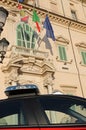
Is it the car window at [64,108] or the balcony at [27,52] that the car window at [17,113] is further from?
the balcony at [27,52]

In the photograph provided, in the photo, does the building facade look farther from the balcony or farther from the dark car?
the dark car

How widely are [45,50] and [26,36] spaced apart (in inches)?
60.0

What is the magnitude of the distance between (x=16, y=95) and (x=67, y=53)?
45.0ft

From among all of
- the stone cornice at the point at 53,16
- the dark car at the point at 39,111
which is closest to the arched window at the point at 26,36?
the stone cornice at the point at 53,16

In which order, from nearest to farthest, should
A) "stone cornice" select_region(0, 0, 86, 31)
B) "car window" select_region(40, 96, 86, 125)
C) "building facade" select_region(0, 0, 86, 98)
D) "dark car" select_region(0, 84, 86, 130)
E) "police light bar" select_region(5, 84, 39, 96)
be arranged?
"dark car" select_region(0, 84, 86, 130), "car window" select_region(40, 96, 86, 125), "police light bar" select_region(5, 84, 39, 96), "building facade" select_region(0, 0, 86, 98), "stone cornice" select_region(0, 0, 86, 31)

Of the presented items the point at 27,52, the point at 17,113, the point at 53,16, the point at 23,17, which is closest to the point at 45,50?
the point at 27,52

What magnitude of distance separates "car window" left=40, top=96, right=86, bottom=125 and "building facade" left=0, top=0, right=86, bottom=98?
9.37 metres

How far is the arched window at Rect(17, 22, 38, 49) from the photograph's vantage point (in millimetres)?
14773

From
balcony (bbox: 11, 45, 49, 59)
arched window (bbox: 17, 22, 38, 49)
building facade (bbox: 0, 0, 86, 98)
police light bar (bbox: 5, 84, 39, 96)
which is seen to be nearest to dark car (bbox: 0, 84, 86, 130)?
police light bar (bbox: 5, 84, 39, 96)

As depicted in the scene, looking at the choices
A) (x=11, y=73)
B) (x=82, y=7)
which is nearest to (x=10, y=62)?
(x=11, y=73)

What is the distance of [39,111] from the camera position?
118 inches

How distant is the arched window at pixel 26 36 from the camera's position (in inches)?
582

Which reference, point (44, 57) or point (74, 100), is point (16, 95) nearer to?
point (74, 100)

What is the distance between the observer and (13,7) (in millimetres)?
15469
